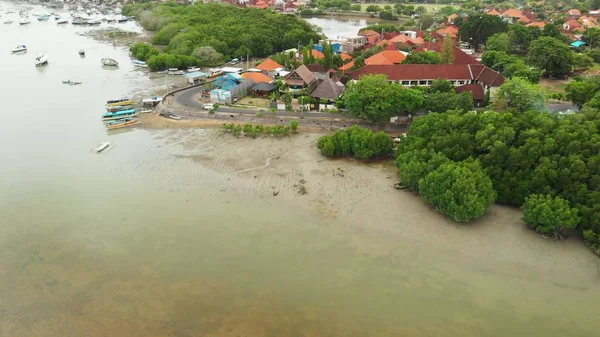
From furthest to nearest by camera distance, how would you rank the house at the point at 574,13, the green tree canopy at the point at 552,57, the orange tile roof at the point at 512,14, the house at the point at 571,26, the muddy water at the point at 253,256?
the house at the point at 574,13, the orange tile roof at the point at 512,14, the house at the point at 571,26, the green tree canopy at the point at 552,57, the muddy water at the point at 253,256

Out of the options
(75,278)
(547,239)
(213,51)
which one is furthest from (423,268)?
(213,51)

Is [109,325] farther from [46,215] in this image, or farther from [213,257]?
[46,215]

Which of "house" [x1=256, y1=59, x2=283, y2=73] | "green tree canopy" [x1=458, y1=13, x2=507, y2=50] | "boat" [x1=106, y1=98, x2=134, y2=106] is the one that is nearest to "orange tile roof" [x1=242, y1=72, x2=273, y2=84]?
"house" [x1=256, y1=59, x2=283, y2=73]

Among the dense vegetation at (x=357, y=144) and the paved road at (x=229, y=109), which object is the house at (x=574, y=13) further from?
the dense vegetation at (x=357, y=144)

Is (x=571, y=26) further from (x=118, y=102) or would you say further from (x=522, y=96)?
(x=118, y=102)

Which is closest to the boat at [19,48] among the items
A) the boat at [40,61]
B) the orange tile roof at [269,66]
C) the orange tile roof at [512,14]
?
the boat at [40,61]

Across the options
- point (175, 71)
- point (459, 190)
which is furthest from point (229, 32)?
point (459, 190)
